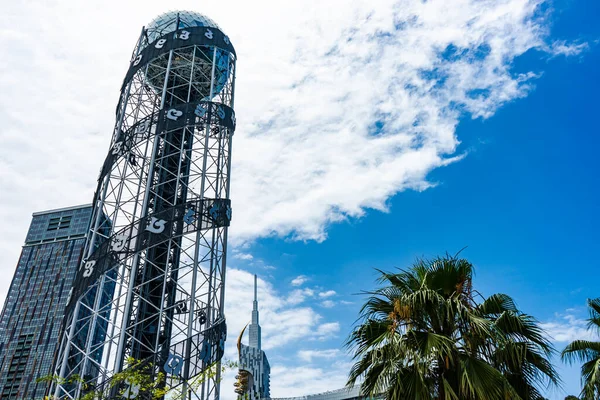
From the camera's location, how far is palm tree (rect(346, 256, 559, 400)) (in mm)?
10734

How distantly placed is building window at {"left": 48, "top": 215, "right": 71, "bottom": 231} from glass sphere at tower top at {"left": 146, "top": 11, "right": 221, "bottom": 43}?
145 m

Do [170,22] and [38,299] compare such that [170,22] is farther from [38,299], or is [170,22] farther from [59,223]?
[59,223]

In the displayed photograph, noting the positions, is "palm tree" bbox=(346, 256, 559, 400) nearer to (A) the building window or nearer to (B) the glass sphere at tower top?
(B) the glass sphere at tower top

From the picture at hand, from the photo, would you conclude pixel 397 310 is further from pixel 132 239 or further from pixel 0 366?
pixel 0 366

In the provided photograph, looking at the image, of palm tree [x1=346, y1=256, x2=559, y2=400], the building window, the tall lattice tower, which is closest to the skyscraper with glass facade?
the building window

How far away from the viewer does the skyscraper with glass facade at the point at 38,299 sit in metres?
143

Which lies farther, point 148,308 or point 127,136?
point 127,136

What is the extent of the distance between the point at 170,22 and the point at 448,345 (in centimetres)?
4215

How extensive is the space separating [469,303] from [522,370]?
180cm

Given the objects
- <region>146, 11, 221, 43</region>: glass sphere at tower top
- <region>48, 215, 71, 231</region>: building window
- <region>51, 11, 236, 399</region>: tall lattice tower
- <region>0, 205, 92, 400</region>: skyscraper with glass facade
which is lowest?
<region>51, 11, 236, 399</region>: tall lattice tower

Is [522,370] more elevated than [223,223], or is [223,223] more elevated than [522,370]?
[223,223]

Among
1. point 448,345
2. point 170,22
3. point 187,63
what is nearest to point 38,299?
point 170,22

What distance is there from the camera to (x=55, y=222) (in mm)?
175000

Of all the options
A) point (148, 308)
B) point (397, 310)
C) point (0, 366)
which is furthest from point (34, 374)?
point (397, 310)
